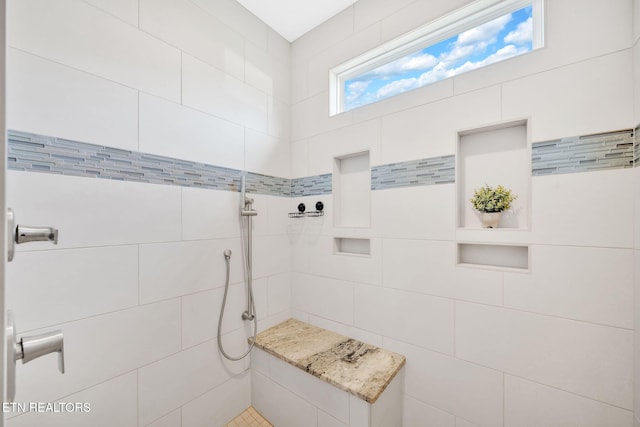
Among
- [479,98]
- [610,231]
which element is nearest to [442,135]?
[479,98]

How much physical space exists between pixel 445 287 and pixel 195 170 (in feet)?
5.15

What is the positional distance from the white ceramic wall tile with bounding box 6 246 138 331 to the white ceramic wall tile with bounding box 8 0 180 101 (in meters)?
0.82

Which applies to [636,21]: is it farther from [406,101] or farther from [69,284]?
[69,284]

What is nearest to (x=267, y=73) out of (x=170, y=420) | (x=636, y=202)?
(x=636, y=202)

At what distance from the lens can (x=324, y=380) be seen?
137cm

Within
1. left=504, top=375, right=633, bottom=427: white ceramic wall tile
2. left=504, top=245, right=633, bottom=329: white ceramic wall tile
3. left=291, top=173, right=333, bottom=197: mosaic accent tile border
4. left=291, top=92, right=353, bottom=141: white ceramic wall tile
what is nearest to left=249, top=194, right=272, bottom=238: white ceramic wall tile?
left=291, top=173, right=333, bottom=197: mosaic accent tile border

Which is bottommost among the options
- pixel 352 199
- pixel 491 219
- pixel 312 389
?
pixel 312 389

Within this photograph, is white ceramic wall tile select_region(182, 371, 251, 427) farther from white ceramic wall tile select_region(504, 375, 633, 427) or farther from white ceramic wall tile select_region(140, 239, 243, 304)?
white ceramic wall tile select_region(504, 375, 633, 427)

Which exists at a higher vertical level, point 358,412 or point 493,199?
point 493,199

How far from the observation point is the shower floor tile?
5.49 ft

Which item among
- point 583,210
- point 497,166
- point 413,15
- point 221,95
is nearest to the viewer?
point 583,210

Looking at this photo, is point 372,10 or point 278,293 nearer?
point 372,10

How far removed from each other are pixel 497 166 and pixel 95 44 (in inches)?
78.9

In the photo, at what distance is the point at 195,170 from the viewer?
152cm
